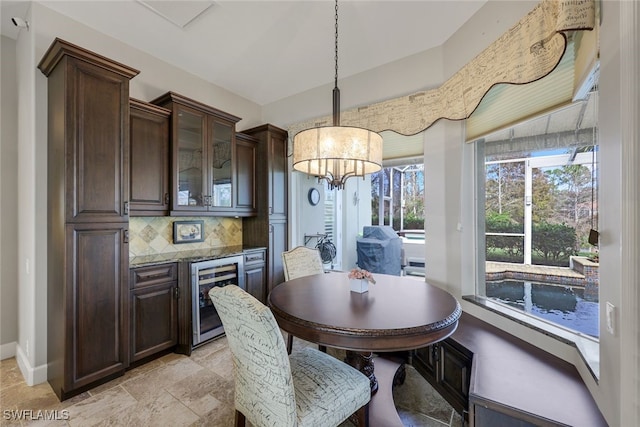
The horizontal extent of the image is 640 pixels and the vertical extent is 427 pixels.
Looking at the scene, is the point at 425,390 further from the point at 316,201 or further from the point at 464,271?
the point at 316,201

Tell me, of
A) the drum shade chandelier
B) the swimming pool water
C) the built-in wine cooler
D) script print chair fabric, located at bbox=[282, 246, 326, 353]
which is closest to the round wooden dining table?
script print chair fabric, located at bbox=[282, 246, 326, 353]

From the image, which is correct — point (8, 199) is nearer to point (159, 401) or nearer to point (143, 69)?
point (143, 69)

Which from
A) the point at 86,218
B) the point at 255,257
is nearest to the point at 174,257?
the point at 86,218

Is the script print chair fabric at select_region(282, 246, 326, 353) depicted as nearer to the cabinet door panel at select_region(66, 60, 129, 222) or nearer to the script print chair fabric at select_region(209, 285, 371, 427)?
the script print chair fabric at select_region(209, 285, 371, 427)

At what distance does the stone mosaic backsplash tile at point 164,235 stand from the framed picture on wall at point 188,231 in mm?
46

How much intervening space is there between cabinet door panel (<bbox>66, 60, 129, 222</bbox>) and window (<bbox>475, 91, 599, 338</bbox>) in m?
3.09

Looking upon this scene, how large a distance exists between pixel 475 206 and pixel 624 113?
5.20 ft

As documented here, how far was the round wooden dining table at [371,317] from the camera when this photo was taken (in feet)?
4.34

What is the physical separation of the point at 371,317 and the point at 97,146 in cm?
236

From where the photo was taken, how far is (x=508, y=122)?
6.65ft

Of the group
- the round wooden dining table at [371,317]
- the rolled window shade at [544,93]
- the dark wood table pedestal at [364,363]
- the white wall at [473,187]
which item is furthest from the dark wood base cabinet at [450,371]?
the rolled window shade at [544,93]

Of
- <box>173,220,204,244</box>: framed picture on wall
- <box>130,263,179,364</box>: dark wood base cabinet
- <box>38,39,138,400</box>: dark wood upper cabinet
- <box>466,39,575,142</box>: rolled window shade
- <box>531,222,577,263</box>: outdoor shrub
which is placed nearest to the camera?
<box>466,39,575,142</box>: rolled window shade

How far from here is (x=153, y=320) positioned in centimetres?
245

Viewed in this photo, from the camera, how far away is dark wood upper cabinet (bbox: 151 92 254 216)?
108 inches
